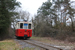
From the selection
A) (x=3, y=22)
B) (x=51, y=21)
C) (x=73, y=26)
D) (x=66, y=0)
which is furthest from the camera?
(x=51, y=21)

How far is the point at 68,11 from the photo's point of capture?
19.5 meters

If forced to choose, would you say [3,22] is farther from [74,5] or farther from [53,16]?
[53,16]

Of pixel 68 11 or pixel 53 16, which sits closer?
pixel 68 11

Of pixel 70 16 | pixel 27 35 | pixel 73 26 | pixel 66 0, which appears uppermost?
pixel 66 0

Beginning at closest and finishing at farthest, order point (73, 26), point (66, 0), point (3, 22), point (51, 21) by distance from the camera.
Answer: point (3, 22) < point (73, 26) < point (66, 0) < point (51, 21)

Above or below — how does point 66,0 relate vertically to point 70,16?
above

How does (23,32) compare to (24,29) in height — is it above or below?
below

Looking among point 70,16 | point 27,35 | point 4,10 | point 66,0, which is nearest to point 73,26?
point 70,16

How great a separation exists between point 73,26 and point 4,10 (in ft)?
41.2

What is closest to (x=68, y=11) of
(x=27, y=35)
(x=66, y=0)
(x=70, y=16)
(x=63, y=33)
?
(x=70, y=16)

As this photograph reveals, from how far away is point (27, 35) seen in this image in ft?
56.3

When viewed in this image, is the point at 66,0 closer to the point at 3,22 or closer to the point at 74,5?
the point at 74,5

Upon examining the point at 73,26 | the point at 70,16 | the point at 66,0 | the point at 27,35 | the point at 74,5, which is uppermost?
the point at 66,0

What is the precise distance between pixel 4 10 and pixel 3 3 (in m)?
1.21
